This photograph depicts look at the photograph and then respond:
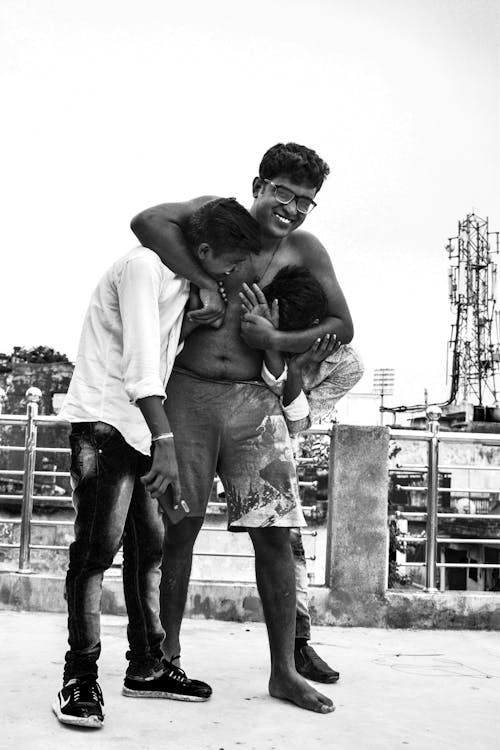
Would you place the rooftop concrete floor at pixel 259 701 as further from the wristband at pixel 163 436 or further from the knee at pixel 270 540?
the wristband at pixel 163 436

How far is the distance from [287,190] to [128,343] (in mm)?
853

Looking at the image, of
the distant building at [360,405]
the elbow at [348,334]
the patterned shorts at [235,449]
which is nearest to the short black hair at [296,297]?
the elbow at [348,334]

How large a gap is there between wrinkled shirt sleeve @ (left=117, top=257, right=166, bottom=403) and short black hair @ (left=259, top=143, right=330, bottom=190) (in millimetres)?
650

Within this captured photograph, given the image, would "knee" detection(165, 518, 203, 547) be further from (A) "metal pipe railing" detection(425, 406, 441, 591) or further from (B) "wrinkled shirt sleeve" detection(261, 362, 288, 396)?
(A) "metal pipe railing" detection(425, 406, 441, 591)

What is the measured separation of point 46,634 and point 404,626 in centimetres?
208

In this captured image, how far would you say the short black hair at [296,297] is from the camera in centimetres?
322

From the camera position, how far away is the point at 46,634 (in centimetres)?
435

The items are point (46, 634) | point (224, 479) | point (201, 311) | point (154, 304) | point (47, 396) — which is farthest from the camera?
point (47, 396)

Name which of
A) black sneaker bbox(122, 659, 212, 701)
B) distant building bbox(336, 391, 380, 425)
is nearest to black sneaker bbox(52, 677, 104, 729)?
black sneaker bbox(122, 659, 212, 701)

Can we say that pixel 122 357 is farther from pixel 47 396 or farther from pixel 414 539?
pixel 47 396

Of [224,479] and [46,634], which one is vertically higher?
[224,479]

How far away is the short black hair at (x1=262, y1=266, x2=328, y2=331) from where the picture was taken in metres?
3.22

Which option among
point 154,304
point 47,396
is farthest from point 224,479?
point 47,396

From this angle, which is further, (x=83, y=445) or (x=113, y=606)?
(x=113, y=606)
